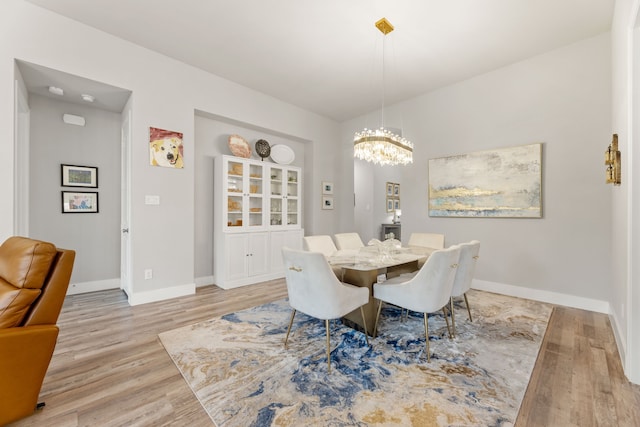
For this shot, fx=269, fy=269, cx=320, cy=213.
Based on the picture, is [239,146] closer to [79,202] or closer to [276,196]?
[276,196]

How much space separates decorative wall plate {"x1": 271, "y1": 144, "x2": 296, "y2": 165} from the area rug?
2821 millimetres

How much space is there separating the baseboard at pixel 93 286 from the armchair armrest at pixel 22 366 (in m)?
2.67

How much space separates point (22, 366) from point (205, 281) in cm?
275

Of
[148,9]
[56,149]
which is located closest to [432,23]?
Result: [148,9]

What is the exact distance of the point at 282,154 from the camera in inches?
191

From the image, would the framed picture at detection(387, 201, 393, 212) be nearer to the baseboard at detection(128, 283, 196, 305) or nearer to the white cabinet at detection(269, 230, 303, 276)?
the white cabinet at detection(269, 230, 303, 276)

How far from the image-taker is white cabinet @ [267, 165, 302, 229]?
4574 millimetres

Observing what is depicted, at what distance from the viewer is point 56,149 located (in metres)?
3.39

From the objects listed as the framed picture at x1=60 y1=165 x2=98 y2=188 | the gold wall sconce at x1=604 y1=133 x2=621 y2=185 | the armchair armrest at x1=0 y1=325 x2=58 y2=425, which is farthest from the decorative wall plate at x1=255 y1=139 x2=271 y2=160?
the gold wall sconce at x1=604 y1=133 x2=621 y2=185

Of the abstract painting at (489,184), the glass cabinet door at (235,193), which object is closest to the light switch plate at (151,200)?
the glass cabinet door at (235,193)

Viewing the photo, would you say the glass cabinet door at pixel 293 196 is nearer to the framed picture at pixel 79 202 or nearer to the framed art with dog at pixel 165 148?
the framed art with dog at pixel 165 148

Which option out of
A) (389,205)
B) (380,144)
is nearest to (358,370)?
(380,144)

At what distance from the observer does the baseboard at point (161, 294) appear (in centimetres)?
316

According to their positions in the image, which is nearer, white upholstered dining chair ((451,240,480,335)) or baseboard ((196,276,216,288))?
white upholstered dining chair ((451,240,480,335))
